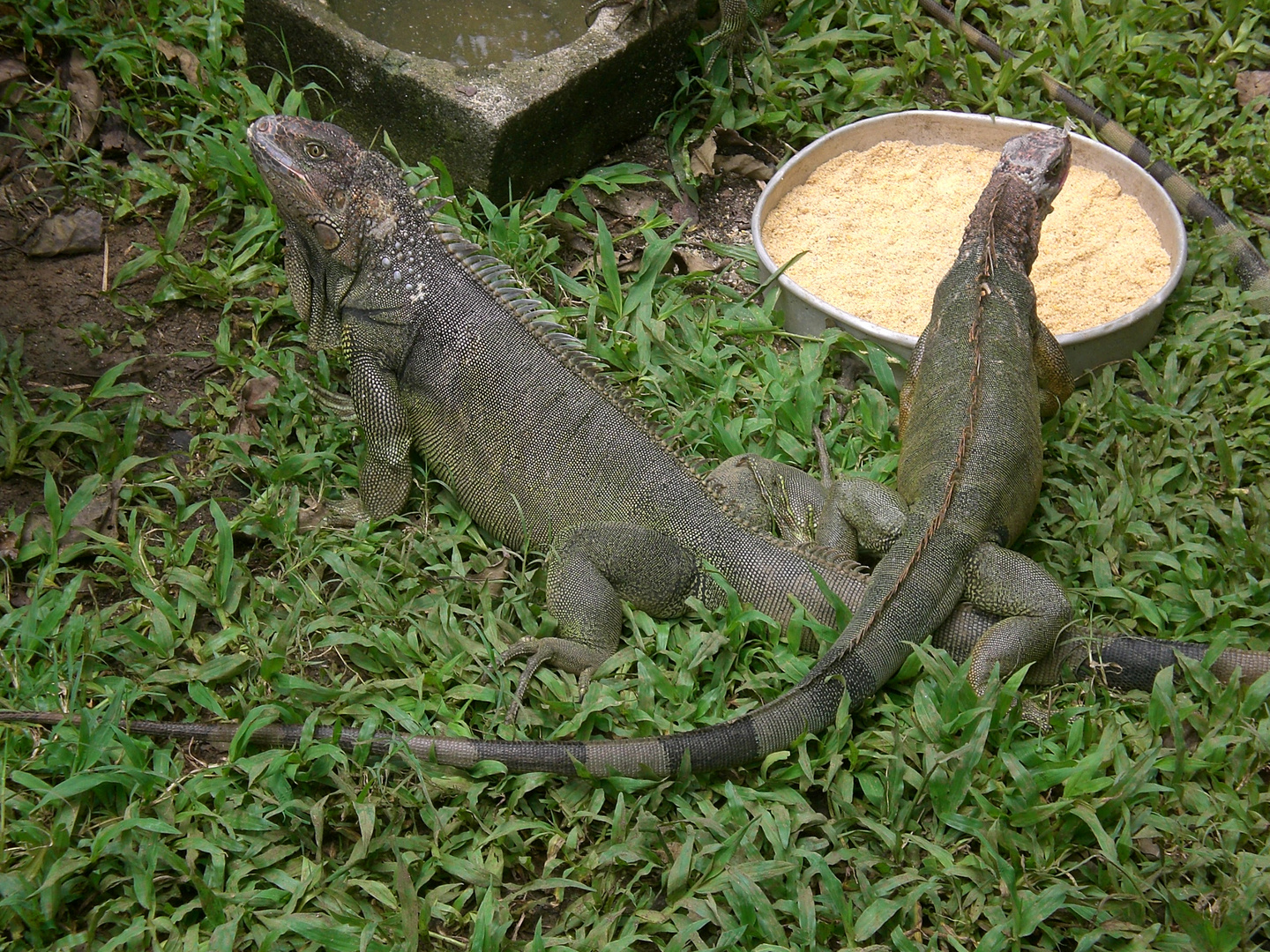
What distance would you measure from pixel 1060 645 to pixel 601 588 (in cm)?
143

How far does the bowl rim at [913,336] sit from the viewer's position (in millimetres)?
4164

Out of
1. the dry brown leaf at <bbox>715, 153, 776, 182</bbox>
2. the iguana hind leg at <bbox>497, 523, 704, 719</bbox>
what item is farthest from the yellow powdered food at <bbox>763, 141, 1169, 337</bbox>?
the iguana hind leg at <bbox>497, 523, 704, 719</bbox>

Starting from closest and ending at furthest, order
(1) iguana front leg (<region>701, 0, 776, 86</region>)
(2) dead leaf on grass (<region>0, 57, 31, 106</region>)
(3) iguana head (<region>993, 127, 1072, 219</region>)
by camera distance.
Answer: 1. (3) iguana head (<region>993, 127, 1072, 219</region>)
2. (2) dead leaf on grass (<region>0, 57, 31, 106</region>)
3. (1) iguana front leg (<region>701, 0, 776, 86</region>)

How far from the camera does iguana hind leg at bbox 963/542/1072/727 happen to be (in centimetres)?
309

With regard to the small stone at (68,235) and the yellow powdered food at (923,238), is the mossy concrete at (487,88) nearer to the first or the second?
the yellow powdered food at (923,238)

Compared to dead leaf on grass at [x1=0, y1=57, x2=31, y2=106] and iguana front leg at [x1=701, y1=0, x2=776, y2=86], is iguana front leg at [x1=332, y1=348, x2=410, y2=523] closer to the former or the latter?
dead leaf on grass at [x1=0, y1=57, x2=31, y2=106]

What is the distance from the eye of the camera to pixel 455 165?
470cm

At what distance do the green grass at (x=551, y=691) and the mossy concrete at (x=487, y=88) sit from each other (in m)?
0.25

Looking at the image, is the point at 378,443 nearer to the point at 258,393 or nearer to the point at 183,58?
the point at 258,393

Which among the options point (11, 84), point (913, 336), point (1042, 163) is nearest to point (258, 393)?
point (11, 84)

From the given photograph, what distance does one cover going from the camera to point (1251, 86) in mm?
5520

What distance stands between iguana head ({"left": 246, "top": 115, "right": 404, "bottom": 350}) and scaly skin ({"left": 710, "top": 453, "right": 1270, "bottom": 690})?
1527 millimetres

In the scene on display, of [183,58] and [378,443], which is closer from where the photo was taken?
[378,443]

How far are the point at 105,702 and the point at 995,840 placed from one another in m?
2.54
